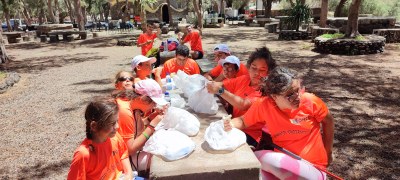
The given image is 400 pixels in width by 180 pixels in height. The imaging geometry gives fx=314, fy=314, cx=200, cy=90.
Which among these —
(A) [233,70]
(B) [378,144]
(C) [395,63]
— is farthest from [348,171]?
(C) [395,63]

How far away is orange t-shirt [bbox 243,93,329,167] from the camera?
97.7 inches

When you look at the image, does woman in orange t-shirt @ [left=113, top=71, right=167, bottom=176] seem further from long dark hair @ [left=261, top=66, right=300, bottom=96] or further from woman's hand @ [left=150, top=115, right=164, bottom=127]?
long dark hair @ [left=261, top=66, right=300, bottom=96]

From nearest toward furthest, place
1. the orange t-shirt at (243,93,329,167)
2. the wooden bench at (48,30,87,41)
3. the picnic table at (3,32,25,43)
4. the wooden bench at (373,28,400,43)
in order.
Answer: the orange t-shirt at (243,93,329,167), the wooden bench at (373,28,400,43), the wooden bench at (48,30,87,41), the picnic table at (3,32,25,43)

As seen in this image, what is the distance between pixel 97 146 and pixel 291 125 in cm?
149

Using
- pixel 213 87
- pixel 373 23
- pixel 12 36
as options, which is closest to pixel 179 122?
pixel 213 87

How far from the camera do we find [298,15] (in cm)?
1738

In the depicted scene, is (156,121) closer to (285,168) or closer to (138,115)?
(138,115)

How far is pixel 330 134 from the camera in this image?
2.68m

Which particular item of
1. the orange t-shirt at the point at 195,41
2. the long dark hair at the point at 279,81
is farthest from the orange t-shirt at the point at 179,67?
the orange t-shirt at the point at 195,41

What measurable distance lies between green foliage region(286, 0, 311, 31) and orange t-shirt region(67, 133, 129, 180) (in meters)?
16.6

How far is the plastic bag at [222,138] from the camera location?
7.85 feet

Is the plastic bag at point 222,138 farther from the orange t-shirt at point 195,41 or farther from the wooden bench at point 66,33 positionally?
the wooden bench at point 66,33

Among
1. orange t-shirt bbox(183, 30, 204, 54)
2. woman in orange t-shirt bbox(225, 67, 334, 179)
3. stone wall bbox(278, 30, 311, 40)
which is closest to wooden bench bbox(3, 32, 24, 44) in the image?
stone wall bbox(278, 30, 311, 40)

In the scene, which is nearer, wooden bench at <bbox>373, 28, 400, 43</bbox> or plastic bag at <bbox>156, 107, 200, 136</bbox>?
plastic bag at <bbox>156, 107, 200, 136</bbox>
